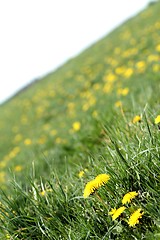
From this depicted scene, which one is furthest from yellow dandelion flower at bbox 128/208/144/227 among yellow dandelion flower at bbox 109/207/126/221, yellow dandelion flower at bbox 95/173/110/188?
yellow dandelion flower at bbox 95/173/110/188

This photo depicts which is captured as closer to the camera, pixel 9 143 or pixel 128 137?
pixel 128 137

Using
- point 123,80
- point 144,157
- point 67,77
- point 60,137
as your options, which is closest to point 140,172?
point 144,157

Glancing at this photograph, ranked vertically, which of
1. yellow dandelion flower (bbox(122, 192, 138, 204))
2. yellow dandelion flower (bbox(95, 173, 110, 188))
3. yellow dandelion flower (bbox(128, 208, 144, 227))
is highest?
yellow dandelion flower (bbox(95, 173, 110, 188))

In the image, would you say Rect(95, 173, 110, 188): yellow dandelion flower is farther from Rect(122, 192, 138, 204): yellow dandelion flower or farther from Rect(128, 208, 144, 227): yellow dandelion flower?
Rect(128, 208, 144, 227): yellow dandelion flower

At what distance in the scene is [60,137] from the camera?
28.2 feet

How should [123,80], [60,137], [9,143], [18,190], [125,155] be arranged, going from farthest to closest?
[9,143]
[123,80]
[60,137]
[18,190]
[125,155]

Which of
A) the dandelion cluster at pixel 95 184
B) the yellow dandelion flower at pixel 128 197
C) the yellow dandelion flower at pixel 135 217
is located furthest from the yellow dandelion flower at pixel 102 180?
the yellow dandelion flower at pixel 135 217

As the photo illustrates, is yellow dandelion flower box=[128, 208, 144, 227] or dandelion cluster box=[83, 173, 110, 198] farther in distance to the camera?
dandelion cluster box=[83, 173, 110, 198]

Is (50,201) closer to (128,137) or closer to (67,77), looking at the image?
(128,137)

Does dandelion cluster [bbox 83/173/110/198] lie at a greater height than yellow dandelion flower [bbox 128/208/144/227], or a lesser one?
greater

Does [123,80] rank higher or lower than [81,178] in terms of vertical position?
lower

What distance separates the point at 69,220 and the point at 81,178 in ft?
1.12

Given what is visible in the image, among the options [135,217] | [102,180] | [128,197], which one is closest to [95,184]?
[102,180]

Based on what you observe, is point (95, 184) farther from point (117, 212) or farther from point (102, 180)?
point (117, 212)
